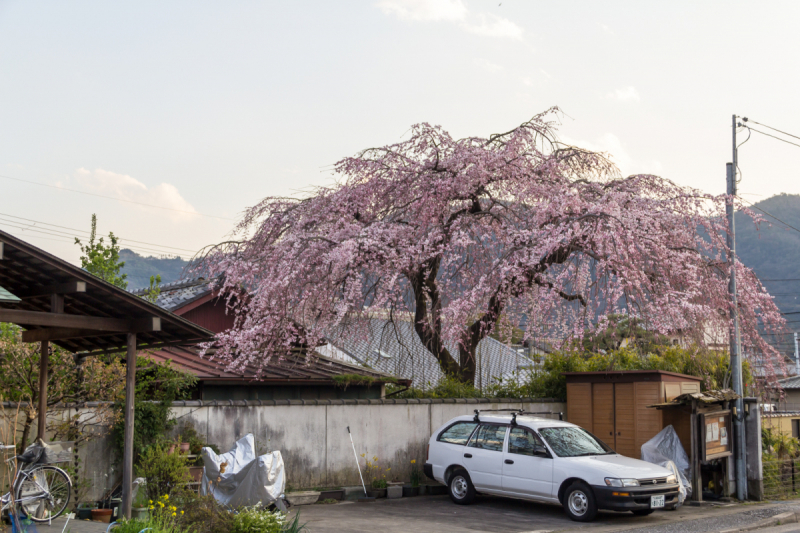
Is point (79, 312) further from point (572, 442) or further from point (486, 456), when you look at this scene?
point (572, 442)

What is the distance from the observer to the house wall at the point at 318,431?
11.7 metres

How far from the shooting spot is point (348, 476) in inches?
529

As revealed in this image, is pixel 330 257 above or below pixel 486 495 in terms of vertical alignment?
above

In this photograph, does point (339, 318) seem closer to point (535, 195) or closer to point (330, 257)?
point (330, 257)

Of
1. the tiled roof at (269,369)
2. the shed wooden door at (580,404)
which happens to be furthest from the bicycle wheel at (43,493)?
the shed wooden door at (580,404)

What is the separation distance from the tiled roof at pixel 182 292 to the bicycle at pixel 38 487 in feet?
33.3

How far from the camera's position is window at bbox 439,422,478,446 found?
510 inches

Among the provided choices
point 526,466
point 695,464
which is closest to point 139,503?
point 526,466

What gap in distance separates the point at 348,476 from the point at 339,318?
128 inches

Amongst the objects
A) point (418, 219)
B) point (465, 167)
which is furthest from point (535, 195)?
point (418, 219)

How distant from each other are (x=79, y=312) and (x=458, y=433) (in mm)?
7029

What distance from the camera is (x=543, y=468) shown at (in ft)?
38.5

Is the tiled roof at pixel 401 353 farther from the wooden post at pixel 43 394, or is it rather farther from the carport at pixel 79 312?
the wooden post at pixel 43 394

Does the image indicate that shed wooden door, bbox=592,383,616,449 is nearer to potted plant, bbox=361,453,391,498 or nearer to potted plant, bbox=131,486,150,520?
potted plant, bbox=361,453,391,498
